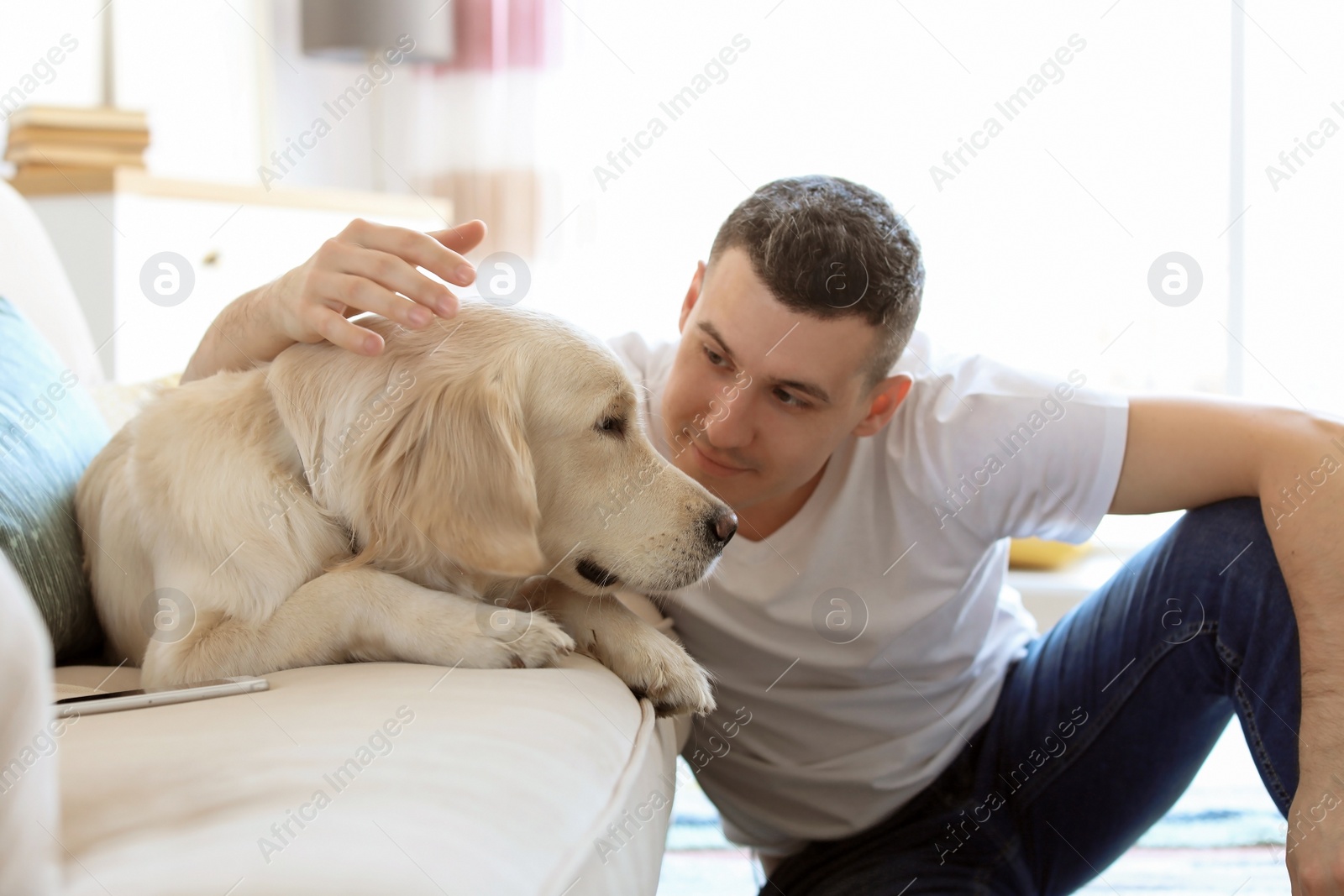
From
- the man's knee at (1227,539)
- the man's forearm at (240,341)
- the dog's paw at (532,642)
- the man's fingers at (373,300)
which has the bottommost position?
the dog's paw at (532,642)

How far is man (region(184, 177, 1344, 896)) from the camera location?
55.2 inches

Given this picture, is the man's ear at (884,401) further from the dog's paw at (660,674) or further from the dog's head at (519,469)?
the dog's paw at (660,674)

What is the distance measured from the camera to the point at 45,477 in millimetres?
1237

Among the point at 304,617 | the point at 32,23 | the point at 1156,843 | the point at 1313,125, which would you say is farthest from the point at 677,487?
the point at 1313,125

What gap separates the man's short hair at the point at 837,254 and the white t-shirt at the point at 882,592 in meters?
0.16

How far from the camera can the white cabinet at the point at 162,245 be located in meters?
2.75

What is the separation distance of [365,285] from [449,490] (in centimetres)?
25

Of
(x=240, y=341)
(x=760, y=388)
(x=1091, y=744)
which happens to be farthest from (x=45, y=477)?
(x=1091, y=744)

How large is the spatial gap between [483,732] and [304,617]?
35 centimetres

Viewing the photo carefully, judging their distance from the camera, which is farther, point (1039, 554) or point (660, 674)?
point (1039, 554)

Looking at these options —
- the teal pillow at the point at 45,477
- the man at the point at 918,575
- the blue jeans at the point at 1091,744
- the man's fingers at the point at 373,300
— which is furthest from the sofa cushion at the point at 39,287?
the blue jeans at the point at 1091,744

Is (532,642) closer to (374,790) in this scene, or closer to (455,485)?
(455,485)

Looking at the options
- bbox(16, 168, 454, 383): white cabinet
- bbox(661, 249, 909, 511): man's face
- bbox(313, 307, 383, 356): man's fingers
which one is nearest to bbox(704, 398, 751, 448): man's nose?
bbox(661, 249, 909, 511): man's face

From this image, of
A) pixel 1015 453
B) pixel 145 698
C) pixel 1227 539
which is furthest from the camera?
pixel 1015 453
